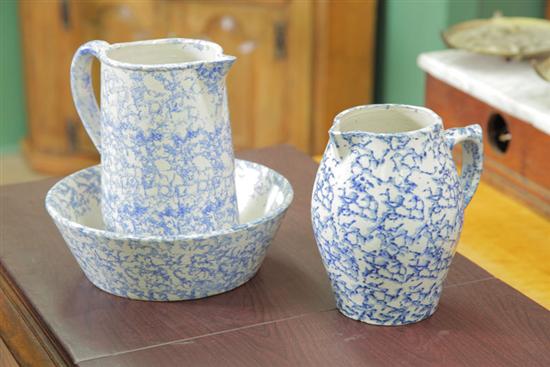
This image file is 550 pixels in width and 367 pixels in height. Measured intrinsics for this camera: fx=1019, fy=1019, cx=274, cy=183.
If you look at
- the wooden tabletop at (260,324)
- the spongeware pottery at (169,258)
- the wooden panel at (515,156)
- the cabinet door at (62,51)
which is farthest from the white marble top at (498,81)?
the cabinet door at (62,51)

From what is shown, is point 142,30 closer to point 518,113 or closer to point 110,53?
point 518,113

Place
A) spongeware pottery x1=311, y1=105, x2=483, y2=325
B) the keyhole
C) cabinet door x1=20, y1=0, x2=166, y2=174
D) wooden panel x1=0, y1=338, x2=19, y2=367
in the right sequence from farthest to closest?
cabinet door x1=20, y1=0, x2=166, y2=174 → the keyhole → wooden panel x1=0, y1=338, x2=19, y2=367 → spongeware pottery x1=311, y1=105, x2=483, y2=325

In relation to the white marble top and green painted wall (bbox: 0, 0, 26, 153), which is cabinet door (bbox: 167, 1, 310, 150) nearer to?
green painted wall (bbox: 0, 0, 26, 153)

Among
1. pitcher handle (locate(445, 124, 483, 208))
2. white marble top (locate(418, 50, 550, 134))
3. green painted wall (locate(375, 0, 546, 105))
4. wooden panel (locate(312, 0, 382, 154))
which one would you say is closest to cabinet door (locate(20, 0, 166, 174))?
wooden panel (locate(312, 0, 382, 154))

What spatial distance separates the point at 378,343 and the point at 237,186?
13.4 inches

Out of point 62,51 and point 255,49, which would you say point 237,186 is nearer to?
point 255,49

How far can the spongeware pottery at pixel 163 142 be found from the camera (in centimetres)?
100

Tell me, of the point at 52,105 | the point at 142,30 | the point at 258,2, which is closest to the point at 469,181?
→ the point at 258,2

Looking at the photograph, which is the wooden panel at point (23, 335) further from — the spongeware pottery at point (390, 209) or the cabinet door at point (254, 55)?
the cabinet door at point (254, 55)

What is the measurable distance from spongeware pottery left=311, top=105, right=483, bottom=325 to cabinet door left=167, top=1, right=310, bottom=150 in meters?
1.54

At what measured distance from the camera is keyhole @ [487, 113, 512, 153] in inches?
60.4

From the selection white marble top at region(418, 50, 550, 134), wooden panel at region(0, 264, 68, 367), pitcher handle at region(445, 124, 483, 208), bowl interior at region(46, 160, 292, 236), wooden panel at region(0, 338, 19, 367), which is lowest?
wooden panel at region(0, 338, 19, 367)

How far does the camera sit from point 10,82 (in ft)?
10.2

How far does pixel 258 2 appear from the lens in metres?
2.51
